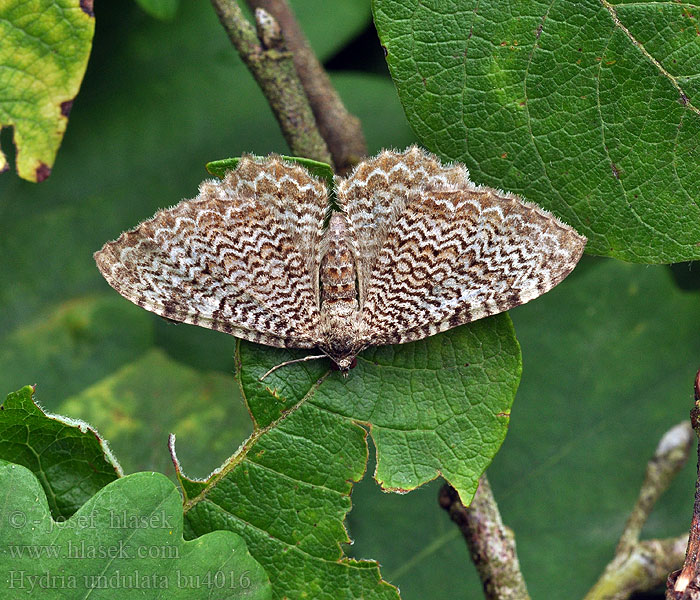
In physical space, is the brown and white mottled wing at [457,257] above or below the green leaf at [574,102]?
below

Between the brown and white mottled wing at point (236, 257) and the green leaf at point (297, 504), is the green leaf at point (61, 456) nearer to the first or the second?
the green leaf at point (297, 504)

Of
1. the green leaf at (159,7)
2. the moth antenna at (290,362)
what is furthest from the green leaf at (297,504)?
the green leaf at (159,7)

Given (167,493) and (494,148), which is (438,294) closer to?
(494,148)

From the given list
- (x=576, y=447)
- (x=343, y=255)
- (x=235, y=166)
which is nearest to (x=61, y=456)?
(x=235, y=166)

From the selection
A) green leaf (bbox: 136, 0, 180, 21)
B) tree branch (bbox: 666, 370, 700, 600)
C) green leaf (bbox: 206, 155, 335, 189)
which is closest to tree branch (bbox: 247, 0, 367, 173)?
green leaf (bbox: 136, 0, 180, 21)

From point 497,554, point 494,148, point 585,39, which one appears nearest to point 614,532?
point 497,554

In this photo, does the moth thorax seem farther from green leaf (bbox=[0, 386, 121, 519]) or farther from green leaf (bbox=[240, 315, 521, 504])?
green leaf (bbox=[0, 386, 121, 519])
